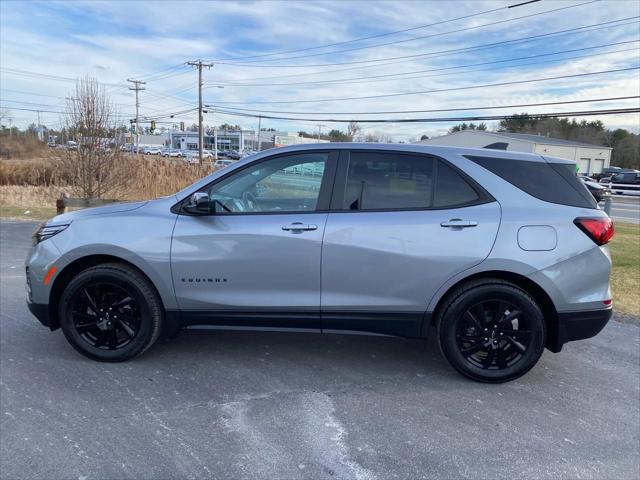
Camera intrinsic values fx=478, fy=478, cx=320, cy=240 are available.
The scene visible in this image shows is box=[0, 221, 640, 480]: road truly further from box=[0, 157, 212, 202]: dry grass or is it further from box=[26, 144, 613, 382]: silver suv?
box=[0, 157, 212, 202]: dry grass

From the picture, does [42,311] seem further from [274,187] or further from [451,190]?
[451,190]

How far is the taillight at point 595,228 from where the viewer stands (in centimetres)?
340

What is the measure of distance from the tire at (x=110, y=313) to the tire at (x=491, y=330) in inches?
87.0

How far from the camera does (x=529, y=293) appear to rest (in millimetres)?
3543

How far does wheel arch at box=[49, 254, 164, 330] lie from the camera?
145 inches

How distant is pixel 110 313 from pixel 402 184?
8.10ft

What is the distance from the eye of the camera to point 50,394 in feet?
10.8

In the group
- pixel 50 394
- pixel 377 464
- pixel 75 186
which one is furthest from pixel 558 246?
pixel 75 186

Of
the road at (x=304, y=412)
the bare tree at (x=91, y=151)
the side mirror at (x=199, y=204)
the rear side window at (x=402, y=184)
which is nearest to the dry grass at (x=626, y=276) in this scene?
the road at (x=304, y=412)

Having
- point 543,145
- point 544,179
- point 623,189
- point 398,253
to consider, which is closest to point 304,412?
point 398,253

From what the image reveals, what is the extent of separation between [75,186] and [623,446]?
→ 15227mm

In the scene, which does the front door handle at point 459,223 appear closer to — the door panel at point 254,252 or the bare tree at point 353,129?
the door panel at point 254,252

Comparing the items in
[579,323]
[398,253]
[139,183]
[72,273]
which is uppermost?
[139,183]

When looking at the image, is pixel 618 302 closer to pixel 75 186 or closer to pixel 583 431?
pixel 583 431
